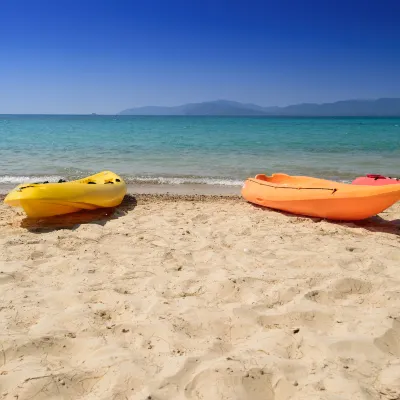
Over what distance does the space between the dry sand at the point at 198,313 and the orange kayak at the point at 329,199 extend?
1.02 ft

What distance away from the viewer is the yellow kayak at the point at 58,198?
15.1 ft

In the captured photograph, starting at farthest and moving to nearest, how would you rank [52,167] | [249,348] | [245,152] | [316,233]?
[245,152], [52,167], [316,233], [249,348]

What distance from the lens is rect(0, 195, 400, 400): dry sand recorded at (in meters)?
1.89

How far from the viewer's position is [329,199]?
193 inches

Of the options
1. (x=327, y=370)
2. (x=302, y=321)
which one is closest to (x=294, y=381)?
(x=327, y=370)

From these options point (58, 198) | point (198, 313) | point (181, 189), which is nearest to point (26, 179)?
point (181, 189)

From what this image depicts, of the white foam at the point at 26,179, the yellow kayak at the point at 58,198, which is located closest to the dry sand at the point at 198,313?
the yellow kayak at the point at 58,198

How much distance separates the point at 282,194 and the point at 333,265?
214 cm

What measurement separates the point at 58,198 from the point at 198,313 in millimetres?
2944

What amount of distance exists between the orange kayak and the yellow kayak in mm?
2279

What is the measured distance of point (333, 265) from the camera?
3402 mm

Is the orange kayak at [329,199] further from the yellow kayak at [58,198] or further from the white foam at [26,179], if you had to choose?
the white foam at [26,179]

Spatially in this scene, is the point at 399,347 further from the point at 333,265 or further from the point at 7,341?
the point at 7,341

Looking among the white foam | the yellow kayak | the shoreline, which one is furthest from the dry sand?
the white foam
